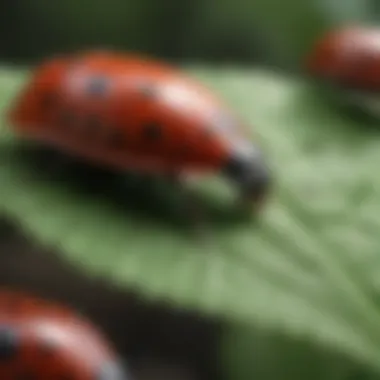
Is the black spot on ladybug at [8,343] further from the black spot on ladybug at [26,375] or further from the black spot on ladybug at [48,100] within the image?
the black spot on ladybug at [48,100]

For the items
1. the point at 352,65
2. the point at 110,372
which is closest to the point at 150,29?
the point at 352,65

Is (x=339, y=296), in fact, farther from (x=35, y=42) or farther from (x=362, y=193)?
(x=35, y=42)

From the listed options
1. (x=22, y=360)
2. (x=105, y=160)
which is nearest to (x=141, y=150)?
(x=105, y=160)

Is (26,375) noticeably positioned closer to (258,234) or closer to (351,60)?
(258,234)

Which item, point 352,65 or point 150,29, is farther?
point 150,29

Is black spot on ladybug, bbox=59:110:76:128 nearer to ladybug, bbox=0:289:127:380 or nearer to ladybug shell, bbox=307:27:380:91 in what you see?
ladybug, bbox=0:289:127:380

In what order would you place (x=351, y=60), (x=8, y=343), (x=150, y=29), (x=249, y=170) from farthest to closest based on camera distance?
(x=150, y=29) < (x=351, y=60) < (x=249, y=170) < (x=8, y=343)

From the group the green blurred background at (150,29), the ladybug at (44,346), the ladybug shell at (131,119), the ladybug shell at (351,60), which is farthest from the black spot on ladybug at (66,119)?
the green blurred background at (150,29)

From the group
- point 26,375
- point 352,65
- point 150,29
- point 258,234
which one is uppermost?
point 150,29
